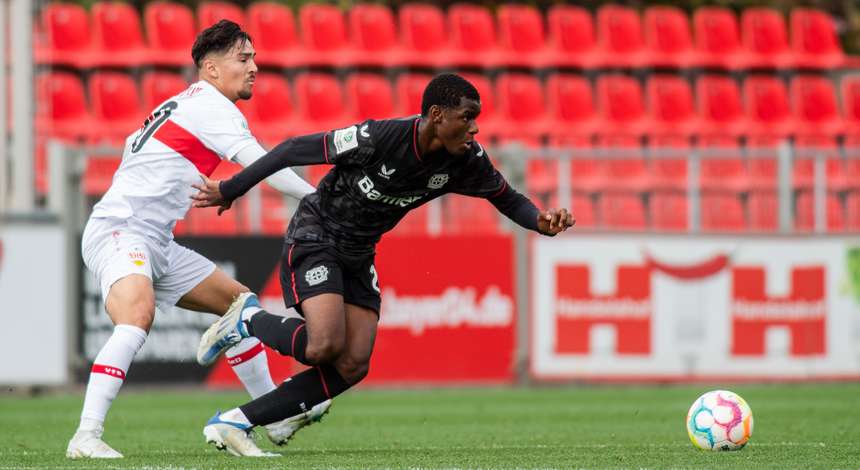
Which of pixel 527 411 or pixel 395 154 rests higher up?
pixel 395 154

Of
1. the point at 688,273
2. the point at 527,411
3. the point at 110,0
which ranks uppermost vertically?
the point at 110,0

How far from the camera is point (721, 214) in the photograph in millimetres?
14109

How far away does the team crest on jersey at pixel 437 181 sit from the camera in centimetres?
720

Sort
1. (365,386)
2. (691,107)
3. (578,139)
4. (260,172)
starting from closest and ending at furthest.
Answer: (260,172) < (365,386) < (578,139) < (691,107)

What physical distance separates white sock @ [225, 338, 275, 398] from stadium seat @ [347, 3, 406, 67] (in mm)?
11050

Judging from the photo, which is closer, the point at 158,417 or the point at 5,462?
the point at 5,462

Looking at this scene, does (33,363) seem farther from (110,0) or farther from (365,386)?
(110,0)

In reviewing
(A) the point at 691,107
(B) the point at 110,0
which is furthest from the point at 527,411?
(B) the point at 110,0

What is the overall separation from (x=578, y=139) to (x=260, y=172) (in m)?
10.1

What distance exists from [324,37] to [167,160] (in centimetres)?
1138

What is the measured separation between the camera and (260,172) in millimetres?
6953

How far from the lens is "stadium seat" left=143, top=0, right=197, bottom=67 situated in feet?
59.2

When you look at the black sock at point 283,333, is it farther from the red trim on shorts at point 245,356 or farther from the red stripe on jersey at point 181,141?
the red stripe on jersey at point 181,141

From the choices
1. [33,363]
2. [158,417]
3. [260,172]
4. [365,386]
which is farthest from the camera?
[365,386]
